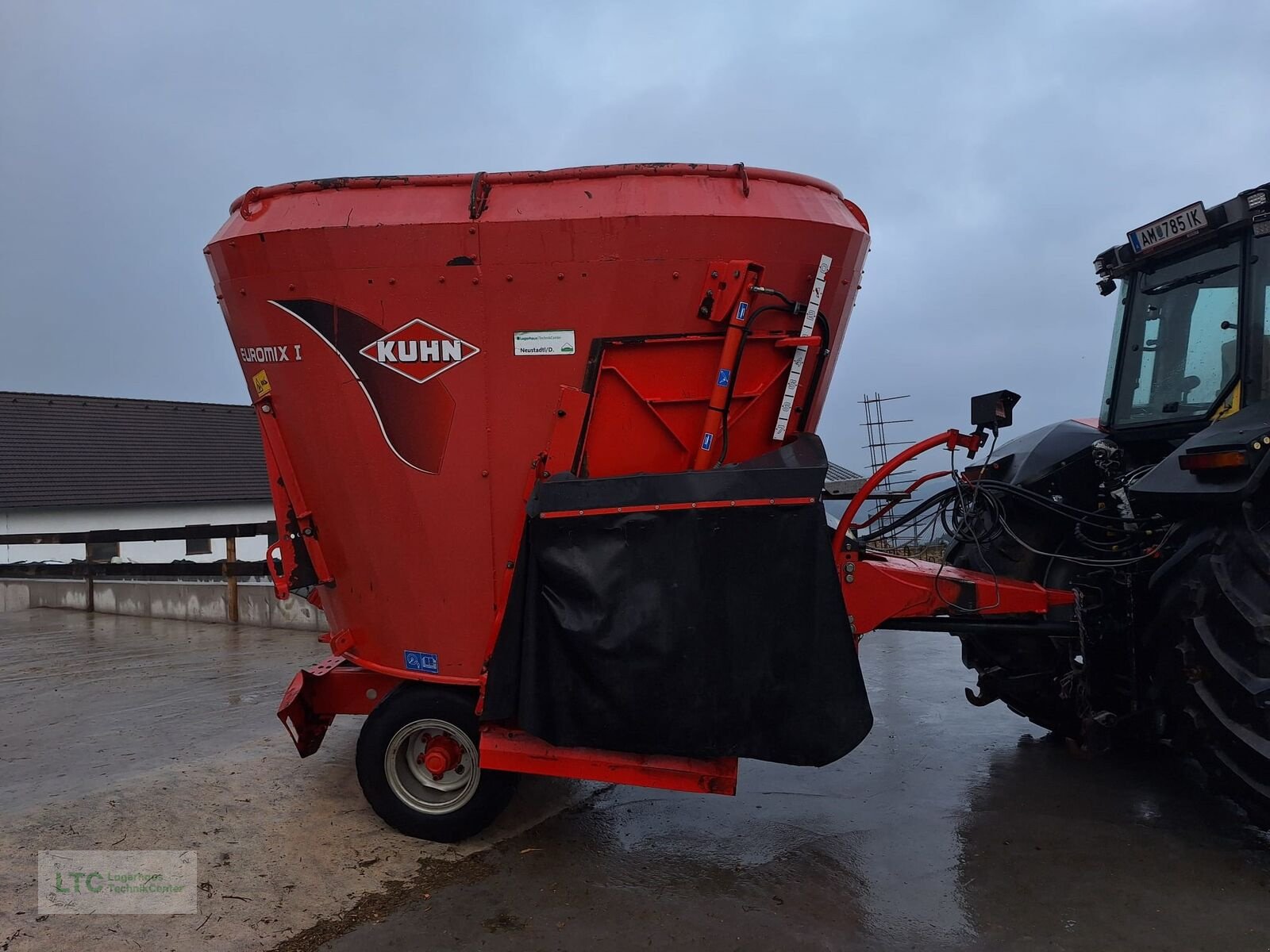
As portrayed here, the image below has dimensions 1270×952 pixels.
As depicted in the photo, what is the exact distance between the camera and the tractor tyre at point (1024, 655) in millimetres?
4328

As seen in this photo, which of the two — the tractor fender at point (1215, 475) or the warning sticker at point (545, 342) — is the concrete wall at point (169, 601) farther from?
the tractor fender at point (1215, 475)

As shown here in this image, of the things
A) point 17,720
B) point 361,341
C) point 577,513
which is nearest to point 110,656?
point 17,720

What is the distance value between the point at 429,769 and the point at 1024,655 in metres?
2.87

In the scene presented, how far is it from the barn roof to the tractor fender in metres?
23.5

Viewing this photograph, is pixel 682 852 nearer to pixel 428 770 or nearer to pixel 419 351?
pixel 428 770

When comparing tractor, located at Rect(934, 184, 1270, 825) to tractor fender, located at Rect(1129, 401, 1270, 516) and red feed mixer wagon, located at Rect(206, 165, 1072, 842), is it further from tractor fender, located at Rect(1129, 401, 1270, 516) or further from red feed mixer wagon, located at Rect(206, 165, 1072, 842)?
red feed mixer wagon, located at Rect(206, 165, 1072, 842)

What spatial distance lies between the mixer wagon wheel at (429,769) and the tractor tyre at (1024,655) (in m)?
2.30

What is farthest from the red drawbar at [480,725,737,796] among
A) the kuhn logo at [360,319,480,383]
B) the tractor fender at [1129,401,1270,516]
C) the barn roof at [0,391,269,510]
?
the barn roof at [0,391,269,510]

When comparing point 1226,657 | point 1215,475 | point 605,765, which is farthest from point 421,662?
point 1215,475

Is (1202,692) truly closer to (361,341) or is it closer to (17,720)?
(361,341)

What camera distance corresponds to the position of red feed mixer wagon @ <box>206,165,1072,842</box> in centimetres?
329

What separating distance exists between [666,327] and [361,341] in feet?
4.03

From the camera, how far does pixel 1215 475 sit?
3434 millimetres
